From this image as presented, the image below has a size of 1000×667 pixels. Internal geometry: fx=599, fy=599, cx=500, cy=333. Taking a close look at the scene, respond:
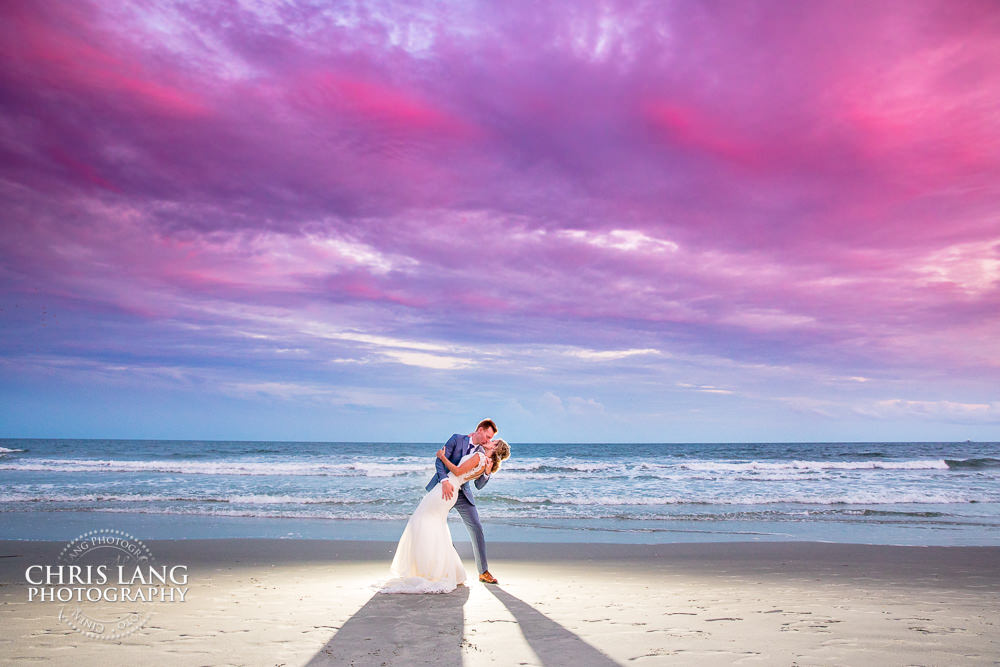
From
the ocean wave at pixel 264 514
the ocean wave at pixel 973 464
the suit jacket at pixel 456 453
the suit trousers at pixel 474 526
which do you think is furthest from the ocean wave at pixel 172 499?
the ocean wave at pixel 973 464

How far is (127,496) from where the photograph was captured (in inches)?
712

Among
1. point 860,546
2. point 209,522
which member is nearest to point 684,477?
point 860,546

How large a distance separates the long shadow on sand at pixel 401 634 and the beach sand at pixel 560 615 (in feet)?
0.06

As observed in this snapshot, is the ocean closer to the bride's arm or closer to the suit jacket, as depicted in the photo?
the suit jacket

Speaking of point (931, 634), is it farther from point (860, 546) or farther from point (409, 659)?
point (860, 546)

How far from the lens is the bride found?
698cm

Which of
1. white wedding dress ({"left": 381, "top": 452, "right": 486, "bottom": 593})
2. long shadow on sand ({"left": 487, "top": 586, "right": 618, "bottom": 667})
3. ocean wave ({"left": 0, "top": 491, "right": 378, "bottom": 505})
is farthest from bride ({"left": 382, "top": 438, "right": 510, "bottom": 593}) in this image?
ocean wave ({"left": 0, "top": 491, "right": 378, "bottom": 505})

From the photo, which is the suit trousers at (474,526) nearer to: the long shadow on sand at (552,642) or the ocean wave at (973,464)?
the long shadow on sand at (552,642)

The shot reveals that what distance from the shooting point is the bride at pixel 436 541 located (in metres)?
6.98

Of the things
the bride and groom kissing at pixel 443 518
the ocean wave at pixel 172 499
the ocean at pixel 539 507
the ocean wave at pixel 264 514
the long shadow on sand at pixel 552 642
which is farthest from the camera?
the ocean wave at pixel 172 499

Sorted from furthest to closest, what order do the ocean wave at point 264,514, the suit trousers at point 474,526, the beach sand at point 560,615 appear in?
the ocean wave at point 264,514, the suit trousers at point 474,526, the beach sand at point 560,615

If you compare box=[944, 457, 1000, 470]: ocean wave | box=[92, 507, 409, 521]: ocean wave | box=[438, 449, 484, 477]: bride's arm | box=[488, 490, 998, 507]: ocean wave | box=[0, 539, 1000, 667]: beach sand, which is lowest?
box=[944, 457, 1000, 470]: ocean wave

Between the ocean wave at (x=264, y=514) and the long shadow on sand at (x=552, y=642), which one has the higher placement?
the long shadow on sand at (x=552, y=642)

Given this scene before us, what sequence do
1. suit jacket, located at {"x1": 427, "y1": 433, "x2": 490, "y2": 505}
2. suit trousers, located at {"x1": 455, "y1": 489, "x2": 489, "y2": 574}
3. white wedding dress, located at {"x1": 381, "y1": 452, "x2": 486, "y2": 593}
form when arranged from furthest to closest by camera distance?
suit trousers, located at {"x1": 455, "y1": 489, "x2": 489, "y2": 574}
suit jacket, located at {"x1": 427, "y1": 433, "x2": 490, "y2": 505}
white wedding dress, located at {"x1": 381, "y1": 452, "x2": 486, "y2": 593}
